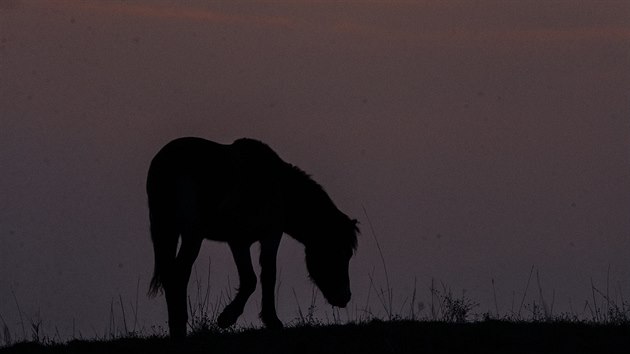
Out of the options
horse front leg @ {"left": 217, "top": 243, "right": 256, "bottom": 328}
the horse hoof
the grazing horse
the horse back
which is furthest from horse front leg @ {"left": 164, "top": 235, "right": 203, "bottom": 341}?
the horse hoof

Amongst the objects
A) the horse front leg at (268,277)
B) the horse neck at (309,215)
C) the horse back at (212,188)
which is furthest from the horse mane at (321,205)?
the horse front leg at (268,277)

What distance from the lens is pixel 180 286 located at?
31.3ft

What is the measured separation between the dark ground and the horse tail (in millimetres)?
558

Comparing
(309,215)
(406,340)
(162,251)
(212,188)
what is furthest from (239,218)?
(406,340)

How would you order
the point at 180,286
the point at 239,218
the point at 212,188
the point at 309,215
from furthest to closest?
the point at 309,215 → the point at 239,218 → the point at 212,188 → the point at 180,286

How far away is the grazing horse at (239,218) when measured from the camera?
9664mm

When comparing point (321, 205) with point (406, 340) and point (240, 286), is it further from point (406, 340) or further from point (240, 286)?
point (406, 340)

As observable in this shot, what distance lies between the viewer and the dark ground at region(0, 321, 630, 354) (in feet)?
27.5

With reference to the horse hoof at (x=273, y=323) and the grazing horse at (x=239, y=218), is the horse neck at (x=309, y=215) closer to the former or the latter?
the grazing horse at (x=239, y=218)

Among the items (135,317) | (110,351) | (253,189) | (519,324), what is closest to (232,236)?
(253,189)

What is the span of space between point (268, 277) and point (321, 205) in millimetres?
1417

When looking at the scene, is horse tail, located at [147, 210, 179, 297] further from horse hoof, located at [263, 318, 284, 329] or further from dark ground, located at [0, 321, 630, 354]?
horse hoof, located at [263, 318, 284, 329]

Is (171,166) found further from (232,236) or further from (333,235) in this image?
(333,235)

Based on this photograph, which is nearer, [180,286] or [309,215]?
[180,286]
